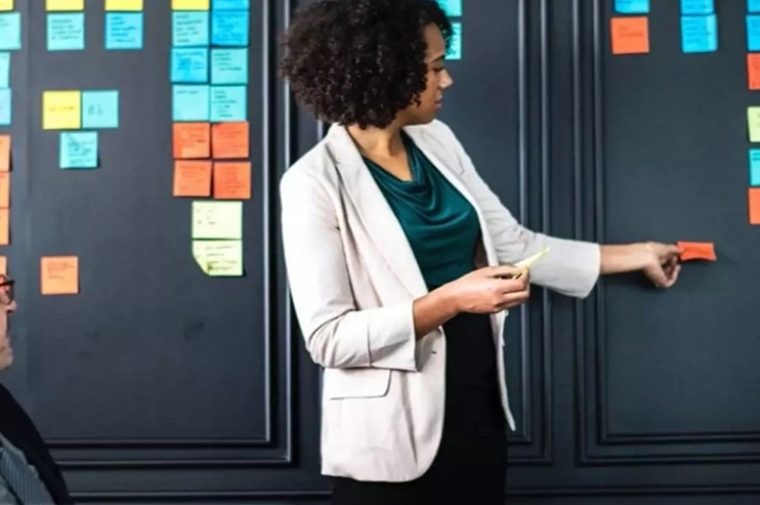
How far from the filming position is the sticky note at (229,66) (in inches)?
84.6

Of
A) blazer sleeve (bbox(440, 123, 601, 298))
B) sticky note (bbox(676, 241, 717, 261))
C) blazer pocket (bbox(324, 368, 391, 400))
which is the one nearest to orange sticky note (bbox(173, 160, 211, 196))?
blazer sleeve (bbox(440, 123, 601, 298))

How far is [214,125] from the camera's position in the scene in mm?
2148

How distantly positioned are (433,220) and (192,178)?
2.33ft

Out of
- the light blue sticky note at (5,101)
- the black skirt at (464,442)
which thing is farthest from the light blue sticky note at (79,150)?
the black skirt at (464,442)

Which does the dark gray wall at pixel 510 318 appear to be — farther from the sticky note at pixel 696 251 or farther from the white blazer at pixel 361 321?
the white blazer at pixel 361 321

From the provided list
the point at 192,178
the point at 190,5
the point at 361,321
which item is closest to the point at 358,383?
the point at 361,321

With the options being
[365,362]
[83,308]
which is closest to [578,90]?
[365,362]

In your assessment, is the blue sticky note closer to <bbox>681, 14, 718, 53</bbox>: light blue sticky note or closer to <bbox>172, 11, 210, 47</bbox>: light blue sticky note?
<bbox>172, 11, 210, 47</bbox>: light blue sticky note

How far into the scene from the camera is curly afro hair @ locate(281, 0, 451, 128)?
5.31ft

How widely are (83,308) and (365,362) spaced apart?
34.3 inches

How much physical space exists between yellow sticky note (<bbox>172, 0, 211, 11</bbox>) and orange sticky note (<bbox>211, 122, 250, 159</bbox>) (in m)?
0.26

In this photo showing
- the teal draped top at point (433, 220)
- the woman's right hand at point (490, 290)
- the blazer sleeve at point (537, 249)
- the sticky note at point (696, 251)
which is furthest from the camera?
the sticky note at point (696, 251)

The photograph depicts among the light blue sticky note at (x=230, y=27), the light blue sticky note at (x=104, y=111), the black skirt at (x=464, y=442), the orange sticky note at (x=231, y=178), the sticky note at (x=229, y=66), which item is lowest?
the black skirt at (x=464, y=442)

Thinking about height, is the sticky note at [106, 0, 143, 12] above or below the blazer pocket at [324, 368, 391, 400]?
above
